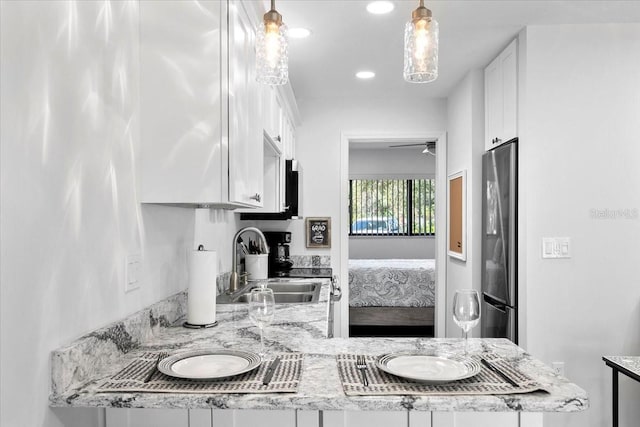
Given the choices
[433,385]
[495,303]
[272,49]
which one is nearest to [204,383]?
[433,385]

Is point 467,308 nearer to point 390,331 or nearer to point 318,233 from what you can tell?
point 318,233

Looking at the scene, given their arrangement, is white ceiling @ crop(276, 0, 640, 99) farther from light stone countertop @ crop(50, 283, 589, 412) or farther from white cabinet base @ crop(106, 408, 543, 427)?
white cabinet base @ crop(106, 408, 543, 427)

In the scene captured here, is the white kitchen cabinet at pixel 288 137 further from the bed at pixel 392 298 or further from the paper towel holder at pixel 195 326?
the paper towel holder at pixel 195 326

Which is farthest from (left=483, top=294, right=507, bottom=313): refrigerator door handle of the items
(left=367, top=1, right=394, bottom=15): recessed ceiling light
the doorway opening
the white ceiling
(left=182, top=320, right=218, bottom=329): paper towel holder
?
the doorway opening

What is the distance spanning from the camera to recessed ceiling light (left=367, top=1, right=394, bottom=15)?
2.69 meters

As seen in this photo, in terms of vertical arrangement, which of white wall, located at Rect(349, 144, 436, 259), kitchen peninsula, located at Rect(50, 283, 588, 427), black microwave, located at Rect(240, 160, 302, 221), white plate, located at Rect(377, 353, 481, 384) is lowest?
kitchen peninsula, located at Rect(50, 283, 588, 427)

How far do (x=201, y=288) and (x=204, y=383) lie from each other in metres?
0.74

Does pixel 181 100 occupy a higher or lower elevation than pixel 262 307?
higher

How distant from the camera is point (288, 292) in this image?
358 cm

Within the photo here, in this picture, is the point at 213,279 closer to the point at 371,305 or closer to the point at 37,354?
the point at 37,354

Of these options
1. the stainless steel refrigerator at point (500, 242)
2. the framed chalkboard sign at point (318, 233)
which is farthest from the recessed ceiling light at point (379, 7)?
the framed chalkboard sign at point (318, 233)

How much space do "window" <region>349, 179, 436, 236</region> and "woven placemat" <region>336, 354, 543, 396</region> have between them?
7429 mm

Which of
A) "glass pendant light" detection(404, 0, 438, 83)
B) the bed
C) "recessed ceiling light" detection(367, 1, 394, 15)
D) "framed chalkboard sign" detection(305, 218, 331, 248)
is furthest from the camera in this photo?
the bed

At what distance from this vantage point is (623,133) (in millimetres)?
3039
